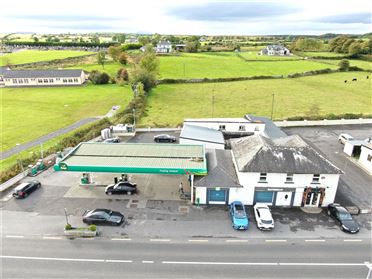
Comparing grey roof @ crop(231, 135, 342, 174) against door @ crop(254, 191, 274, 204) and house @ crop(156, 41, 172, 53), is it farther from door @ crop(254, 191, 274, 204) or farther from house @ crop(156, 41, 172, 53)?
house @ crop(156, 41, 172, 53)

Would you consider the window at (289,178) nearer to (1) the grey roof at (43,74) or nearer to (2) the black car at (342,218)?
(2) the black car at (342,218)

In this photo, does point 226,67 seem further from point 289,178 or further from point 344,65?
point 289,178

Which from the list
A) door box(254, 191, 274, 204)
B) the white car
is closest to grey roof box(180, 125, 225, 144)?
door box(254, 191, 274, 204)

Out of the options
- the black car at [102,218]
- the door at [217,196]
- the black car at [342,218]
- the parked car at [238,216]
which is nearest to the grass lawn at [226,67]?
the door at [217,196]

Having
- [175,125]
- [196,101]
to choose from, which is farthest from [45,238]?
[196,101]

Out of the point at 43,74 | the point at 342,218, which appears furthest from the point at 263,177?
the point at 43,74

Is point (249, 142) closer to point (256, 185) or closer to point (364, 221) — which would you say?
point (256, 185)
